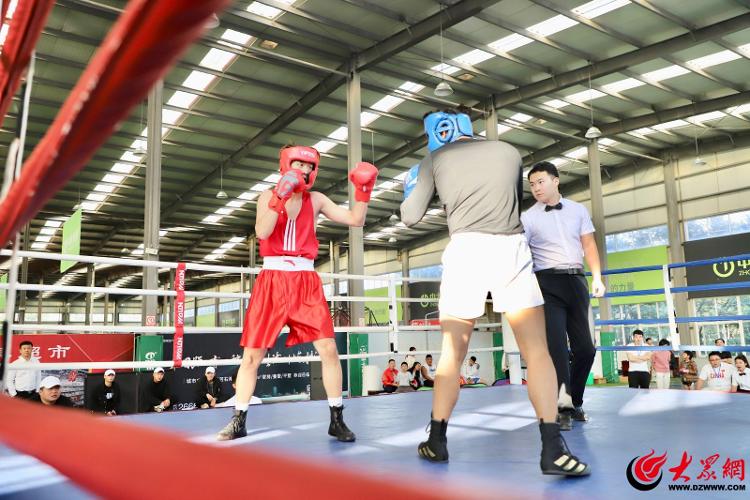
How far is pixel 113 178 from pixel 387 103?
317 inches

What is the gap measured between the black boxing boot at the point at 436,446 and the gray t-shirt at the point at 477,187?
26.1 inches

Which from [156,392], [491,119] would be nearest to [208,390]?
[156,392]

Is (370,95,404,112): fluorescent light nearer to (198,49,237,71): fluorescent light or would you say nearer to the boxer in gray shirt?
(198,49,237,71): fluorescent light

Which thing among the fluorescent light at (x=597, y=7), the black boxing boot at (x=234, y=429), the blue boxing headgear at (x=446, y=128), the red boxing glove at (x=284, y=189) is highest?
the fluorescent light at (x=597, y=7)

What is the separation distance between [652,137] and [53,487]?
1693 cm

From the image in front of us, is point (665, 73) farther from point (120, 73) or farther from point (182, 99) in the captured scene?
point (120, 73)

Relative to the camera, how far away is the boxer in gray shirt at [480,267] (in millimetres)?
1830

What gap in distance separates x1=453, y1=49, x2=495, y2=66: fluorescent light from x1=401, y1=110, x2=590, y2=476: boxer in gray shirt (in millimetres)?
9483

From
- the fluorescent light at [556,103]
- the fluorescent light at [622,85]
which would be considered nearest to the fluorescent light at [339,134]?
the fluorescent light at [556,103]

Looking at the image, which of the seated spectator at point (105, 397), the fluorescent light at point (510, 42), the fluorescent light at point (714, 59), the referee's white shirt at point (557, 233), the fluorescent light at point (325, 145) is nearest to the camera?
the referee's white shirt at point (557, 233)

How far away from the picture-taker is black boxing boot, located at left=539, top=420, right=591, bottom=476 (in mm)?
1524

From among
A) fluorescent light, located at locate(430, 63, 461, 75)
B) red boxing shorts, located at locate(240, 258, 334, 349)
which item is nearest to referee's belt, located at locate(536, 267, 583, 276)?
red boxing shorts, located at locate(240, 258, 334, 349)

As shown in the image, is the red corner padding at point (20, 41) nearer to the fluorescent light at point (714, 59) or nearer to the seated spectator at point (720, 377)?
the seated spectator at point (720, 377)

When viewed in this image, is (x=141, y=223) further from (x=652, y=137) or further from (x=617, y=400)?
(x=617, y=400)
